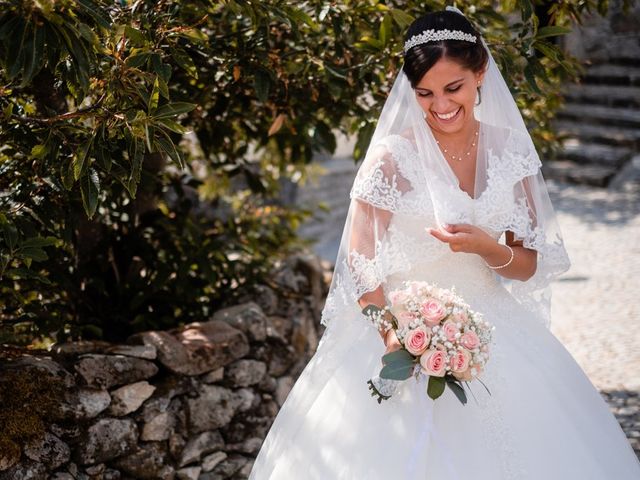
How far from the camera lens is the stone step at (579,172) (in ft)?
30.6

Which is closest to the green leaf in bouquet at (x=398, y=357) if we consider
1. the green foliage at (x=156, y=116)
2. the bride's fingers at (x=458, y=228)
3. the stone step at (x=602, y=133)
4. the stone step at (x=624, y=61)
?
the bride's fingers at (x=458, y=228)

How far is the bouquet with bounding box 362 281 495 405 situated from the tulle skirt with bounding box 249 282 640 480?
0.32 feet

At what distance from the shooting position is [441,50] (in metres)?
2.61

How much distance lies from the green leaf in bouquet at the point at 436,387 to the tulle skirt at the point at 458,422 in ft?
0.21

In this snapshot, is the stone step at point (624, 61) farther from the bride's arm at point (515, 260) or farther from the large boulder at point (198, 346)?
the bride's arm at point (515, 260)

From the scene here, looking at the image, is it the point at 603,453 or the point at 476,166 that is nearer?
the point at 603,453

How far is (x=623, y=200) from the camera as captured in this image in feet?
28.6

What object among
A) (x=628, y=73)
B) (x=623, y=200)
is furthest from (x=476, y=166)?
(x=628, y=73)

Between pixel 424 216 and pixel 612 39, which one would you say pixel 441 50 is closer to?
pixel 424 216

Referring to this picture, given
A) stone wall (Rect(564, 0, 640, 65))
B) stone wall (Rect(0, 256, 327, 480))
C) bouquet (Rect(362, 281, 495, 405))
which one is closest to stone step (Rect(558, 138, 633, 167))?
stone wall (Rect(564, 0, 640, 65))

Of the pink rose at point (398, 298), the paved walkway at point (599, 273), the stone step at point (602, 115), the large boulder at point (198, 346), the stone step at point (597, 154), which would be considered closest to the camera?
the pink rose at point (398, 298)

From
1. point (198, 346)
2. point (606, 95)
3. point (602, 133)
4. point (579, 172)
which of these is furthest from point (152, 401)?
point (606, 95)

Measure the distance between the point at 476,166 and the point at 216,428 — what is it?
6.38 ft

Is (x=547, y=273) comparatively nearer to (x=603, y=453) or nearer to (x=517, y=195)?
(x=517, y=195)
